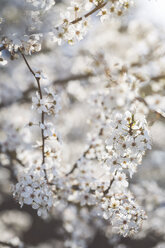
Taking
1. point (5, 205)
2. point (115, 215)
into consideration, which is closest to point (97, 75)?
point (115, 215)

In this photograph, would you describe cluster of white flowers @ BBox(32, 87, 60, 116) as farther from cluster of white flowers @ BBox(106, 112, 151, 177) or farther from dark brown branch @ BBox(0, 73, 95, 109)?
dark brown branch @ BBox(0, 73, 95, 109)

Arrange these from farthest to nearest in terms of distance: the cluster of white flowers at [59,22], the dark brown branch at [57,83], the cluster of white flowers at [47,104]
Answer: the dark brown branch at [57,83] → the cluster of white flowers at [47,104] → the cluster of white flowers at [59,22]

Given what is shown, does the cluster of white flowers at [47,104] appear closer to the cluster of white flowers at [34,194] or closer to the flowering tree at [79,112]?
the flowering tree at [79,112]

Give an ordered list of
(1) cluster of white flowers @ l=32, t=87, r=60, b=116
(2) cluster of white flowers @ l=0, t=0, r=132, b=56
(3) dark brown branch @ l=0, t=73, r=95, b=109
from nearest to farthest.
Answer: (2) cluster of white flowers @ l=0, t=0, r=132, b=56 → (1) cluster of white flowers @ l=32, t=87, r=60, b=116 → (3) dark brown branch @ l=0, t=73, r=95, b=109

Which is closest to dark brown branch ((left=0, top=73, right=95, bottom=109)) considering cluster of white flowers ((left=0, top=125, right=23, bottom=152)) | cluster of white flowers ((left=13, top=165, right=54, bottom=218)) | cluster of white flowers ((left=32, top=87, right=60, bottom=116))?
cluster of white flowers ((left=0, top=125, right=23, bottom=152))

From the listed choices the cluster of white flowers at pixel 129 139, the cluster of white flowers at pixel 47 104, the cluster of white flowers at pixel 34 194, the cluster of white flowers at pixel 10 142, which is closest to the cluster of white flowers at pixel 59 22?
the cluster of white flowers at pixel 47 104

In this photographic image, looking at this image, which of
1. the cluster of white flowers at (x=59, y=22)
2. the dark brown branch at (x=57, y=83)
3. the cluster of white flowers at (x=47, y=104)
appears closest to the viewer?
the cluster of white flowers at (x=59, y=22)

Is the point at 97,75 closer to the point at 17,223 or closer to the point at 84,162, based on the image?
the point at 84,162

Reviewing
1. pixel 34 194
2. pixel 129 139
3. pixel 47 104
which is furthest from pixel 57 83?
pixel 129 139
